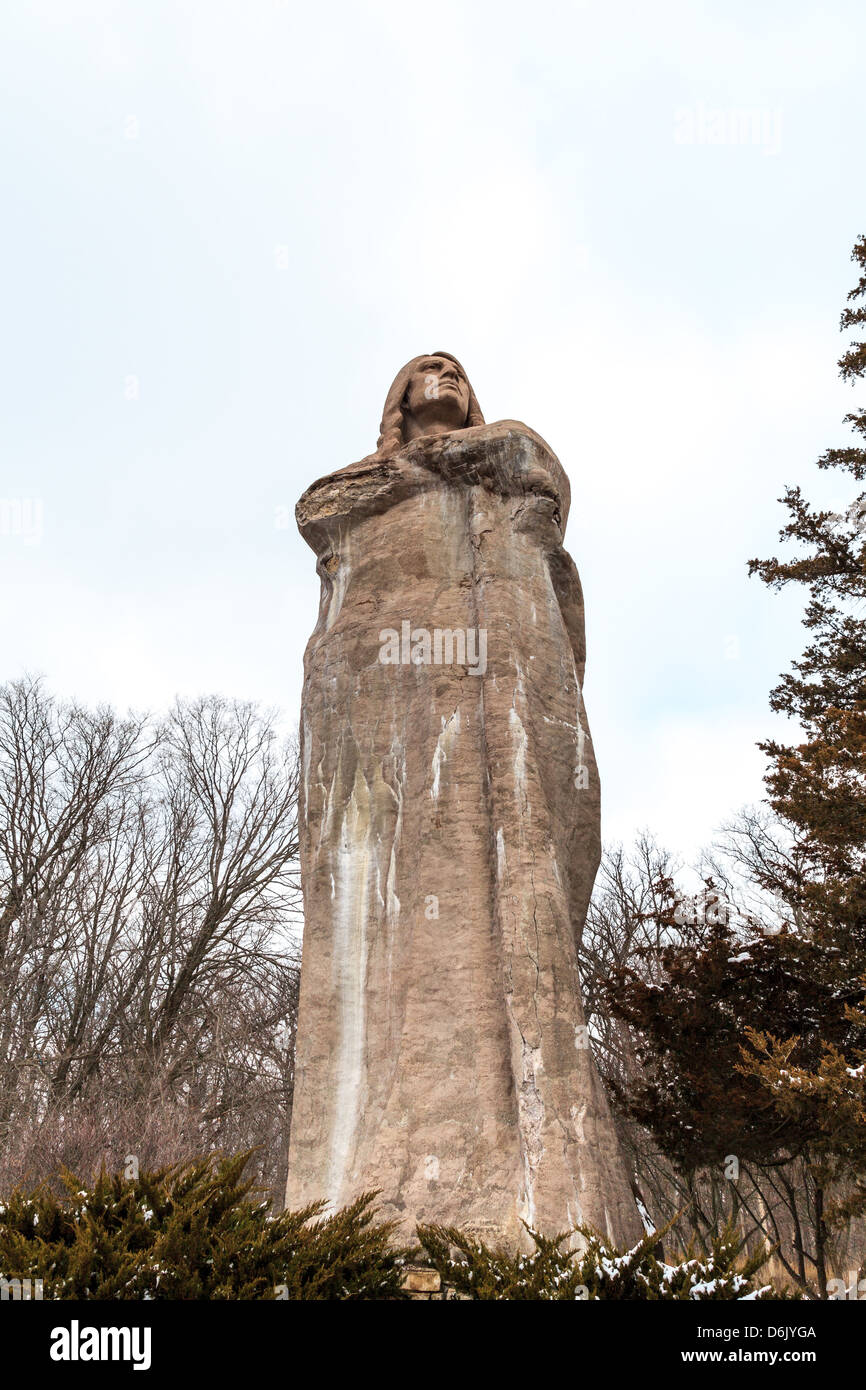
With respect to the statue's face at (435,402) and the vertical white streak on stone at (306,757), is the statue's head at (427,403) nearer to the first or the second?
the statue's face at (435,402)

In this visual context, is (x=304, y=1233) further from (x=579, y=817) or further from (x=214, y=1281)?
(x=579, y=817)

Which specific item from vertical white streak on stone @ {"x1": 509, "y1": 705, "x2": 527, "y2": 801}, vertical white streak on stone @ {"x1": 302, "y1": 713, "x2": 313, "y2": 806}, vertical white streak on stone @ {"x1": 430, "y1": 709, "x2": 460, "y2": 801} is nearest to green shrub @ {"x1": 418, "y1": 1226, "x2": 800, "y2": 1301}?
vertical white streak on stone @ {"x1": 509, "y1": 705, "x2": 527, "y2": 801}

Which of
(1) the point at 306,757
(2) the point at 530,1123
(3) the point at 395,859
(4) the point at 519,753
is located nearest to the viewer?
(2) the point at 530,1123

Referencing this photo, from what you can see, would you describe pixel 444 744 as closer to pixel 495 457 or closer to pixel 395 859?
pixel 395 859

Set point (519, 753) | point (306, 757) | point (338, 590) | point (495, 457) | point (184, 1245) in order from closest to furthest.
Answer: point (184, 1245)
point (519, 753)
point (306, 757)
point (495, 457)
point (338, 590)

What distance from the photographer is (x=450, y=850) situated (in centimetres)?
594

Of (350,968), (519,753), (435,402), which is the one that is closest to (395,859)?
(350,968)

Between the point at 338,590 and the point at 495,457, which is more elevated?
the point at 495,457

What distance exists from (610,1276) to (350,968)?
2834 mm

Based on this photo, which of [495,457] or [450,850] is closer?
[450,850]

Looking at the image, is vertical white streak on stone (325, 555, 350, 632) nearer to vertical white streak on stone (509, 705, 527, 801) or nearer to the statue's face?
the statue's face

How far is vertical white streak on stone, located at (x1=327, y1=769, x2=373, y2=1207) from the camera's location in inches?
220

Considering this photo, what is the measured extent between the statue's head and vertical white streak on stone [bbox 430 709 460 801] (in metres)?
2.87
